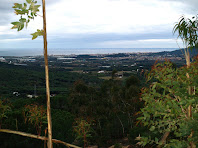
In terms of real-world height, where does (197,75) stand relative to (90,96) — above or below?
above

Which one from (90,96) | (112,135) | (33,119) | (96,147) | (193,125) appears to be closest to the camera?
(193,125)

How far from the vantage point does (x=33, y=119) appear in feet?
7.94

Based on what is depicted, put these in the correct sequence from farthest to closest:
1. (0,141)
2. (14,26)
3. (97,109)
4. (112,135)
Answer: (97,109) < (112,135) < (0,141) < (14,26)

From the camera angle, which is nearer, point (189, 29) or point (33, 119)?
point (33, 119)

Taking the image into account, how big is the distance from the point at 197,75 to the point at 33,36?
6.41 feet

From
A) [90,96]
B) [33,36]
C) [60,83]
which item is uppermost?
[33,36]

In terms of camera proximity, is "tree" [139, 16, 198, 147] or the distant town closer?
"tree" [139, 16, 198, 147]

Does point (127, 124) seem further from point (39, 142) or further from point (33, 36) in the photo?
point (33, 36)

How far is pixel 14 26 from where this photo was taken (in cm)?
81

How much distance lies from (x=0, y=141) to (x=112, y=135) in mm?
8476

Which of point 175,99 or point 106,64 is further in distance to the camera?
point 106,64

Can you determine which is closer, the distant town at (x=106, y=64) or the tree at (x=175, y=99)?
the tree at (x=175, y=99)

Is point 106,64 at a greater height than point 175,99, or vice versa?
point 175,99

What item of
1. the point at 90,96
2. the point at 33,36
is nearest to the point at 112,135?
the point at 90,96
